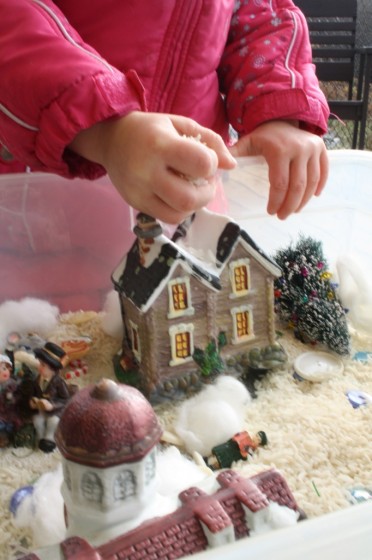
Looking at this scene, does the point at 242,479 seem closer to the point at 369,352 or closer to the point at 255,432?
the point at 255,432

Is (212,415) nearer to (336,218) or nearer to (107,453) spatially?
(107,453)

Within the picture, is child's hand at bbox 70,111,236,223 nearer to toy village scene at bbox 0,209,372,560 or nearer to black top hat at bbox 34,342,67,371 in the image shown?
toy village scene at bbox 0,209,372,560

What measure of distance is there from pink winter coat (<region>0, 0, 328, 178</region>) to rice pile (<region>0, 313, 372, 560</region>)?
0.25m

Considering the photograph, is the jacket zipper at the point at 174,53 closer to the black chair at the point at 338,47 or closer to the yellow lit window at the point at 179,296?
the yellow lit window at the point at 179,296

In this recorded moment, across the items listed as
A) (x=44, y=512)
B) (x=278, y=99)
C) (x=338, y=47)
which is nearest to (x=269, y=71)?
(x=278, y=99)

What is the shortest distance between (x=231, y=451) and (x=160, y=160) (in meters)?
0.25

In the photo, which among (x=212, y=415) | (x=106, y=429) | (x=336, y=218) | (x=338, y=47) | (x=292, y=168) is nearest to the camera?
(x=106, y=429)

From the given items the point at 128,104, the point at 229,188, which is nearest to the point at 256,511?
the point at 128,104

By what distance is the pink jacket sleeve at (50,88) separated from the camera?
0.54 meters

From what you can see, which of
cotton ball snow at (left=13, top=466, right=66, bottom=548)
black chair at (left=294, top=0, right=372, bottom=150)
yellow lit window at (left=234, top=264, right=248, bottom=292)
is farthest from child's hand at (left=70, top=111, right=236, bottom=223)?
black chair at (left=294, top=0, right=372, bottom=150)

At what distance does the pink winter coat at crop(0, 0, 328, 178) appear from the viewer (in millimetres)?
546

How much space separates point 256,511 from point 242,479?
24 millimetres

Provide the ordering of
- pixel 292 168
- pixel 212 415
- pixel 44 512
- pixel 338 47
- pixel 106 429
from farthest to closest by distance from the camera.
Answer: pixel 338 47 < pixel 292 168 < pixel 212 415 < pixel 44 512 < pixel 106 429

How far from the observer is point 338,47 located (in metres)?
1.68
